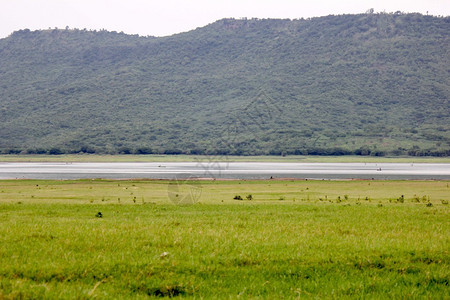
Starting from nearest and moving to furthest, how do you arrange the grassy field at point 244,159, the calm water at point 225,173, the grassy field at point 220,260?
the grassy field at point 220,260 < the calm water at point 225,173 < the grassy field at point 244,159

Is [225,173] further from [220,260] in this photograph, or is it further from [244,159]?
[220,260]

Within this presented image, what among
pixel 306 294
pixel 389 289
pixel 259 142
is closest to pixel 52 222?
pixel 306 294

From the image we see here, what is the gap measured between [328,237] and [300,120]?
17002 cm

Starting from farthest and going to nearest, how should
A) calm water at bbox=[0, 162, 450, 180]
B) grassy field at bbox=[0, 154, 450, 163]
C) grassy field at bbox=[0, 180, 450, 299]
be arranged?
grassy field at bbox=[0, 154, 450, 163], calm water at bbox=[0, 162, 450, 180], grassy field at bbox=[0, 180, 450, 299]

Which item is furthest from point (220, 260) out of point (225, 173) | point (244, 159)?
point (244, 159)

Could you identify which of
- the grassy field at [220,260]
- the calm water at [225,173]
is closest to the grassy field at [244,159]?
the calm water at [225,173]

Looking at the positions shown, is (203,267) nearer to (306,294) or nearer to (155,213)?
(306,294)

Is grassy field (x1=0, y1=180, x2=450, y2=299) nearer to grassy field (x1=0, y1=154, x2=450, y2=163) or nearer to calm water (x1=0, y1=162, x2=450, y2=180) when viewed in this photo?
calm water (x1=0, y1=162, x2=450, y2=180)

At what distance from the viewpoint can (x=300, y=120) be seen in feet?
602

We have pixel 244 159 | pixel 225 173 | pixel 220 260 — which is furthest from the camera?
pixel 244 159

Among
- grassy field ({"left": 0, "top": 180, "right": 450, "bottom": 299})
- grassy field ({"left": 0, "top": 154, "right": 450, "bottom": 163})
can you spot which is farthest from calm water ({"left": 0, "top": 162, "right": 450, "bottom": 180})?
grassy field ({"left": 0, "top": 180, "right": 450, "bottom": 299})

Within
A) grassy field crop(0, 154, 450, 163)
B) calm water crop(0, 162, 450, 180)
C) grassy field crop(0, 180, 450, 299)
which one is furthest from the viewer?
grassy field crop(0, 154, 450, 163)

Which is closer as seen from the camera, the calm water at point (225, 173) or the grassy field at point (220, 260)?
the grassy field at point (220, 260)

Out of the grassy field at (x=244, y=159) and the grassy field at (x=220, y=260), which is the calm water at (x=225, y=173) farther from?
the grassy field at (x=220, y=260)
